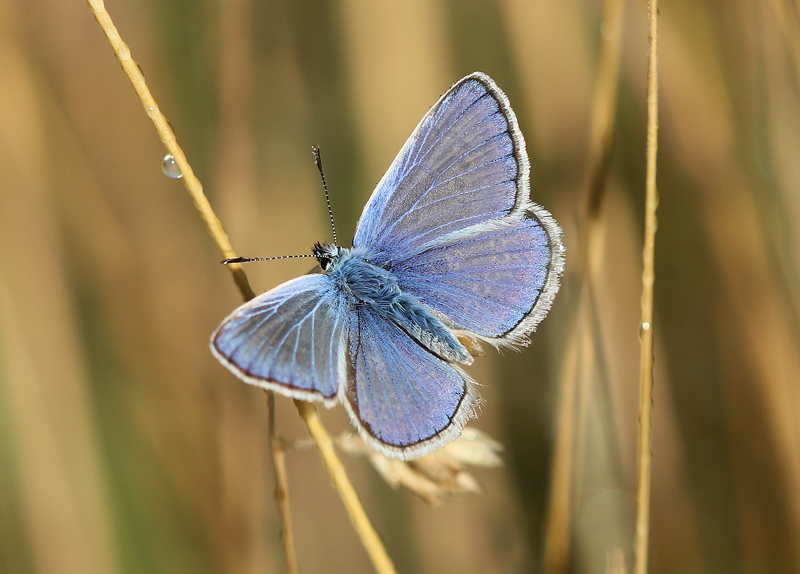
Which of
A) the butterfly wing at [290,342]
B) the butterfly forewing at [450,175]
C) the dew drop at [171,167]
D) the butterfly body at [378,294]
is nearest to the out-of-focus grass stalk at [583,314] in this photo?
the butterfly forewing at [450,175]

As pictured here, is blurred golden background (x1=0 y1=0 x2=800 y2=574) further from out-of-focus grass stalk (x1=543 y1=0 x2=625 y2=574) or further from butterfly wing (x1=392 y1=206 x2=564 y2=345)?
butterfly wing (x1=392 y1=206 x2=564 y2=345)

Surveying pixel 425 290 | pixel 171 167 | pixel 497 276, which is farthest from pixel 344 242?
pixel 171 167

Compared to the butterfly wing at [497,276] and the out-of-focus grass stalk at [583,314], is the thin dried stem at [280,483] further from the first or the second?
the out-of-focus grass stalk at [583,314]

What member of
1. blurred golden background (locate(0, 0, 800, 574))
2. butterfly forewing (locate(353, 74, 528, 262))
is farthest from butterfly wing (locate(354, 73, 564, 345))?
blurred golden background (locate(0, 0, 800, 574))

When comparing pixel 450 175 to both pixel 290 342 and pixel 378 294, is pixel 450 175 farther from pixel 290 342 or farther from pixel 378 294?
pixel 290 342

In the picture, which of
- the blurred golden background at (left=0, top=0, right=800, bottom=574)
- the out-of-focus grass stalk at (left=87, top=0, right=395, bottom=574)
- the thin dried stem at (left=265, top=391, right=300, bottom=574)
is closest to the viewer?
the out-of-focus grass stalk at (left=87, top=0, right=395, bottom=574)

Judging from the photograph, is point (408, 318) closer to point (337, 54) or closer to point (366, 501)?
point (366, 501)

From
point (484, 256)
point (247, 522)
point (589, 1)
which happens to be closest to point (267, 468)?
point (247, 522)
